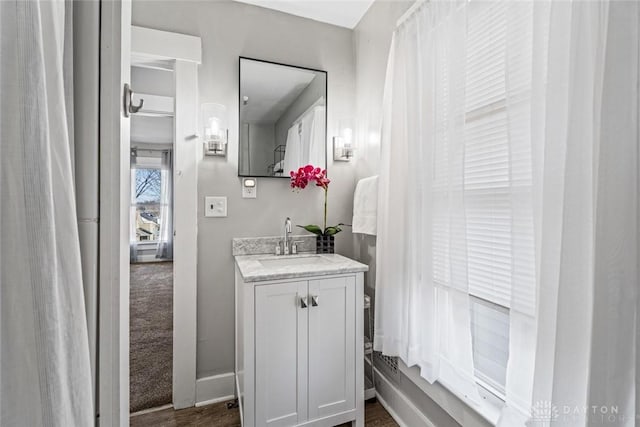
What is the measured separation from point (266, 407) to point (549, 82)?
160 cm

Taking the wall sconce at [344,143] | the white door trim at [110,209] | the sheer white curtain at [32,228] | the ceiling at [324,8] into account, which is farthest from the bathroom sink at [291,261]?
the ceiling at [324,8]

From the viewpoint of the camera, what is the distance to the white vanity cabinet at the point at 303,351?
135cm

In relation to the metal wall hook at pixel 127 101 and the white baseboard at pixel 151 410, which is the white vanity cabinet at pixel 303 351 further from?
the metal wall hook at pixel 127 101

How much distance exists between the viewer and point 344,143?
2.03 meters

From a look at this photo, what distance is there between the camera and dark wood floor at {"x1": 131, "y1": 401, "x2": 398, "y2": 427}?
1.60 meters

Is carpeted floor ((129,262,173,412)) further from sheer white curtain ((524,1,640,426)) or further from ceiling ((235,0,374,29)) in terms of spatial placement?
ceiling ((235,0,374,29))

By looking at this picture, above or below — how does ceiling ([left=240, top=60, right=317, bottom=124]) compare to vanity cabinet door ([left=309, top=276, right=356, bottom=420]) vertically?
above

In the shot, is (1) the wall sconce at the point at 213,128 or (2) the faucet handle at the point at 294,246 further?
(2) the faucet handle at the point at 294,246

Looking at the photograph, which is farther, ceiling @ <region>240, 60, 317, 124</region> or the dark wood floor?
ceiling @ <region>240, 60, 317, 124</region>

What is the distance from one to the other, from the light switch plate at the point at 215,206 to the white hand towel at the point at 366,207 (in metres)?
0.82

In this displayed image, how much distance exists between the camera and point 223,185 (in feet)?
6.01

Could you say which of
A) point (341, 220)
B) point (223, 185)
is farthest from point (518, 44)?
point (223, 185)

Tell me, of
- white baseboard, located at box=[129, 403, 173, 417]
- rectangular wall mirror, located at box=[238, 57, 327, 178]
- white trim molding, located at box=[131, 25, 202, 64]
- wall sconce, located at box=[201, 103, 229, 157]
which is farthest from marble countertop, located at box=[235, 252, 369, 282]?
white trim molding, located at box=[131, 25, 202, 64]

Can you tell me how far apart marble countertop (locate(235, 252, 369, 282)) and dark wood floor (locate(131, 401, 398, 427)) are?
84cm
